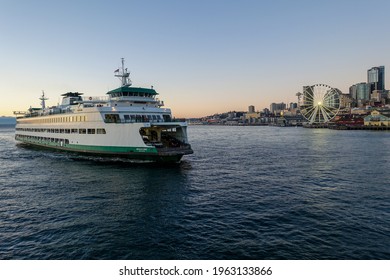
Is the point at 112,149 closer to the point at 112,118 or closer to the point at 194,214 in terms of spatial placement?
the point at 112,118

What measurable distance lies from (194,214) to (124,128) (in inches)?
837

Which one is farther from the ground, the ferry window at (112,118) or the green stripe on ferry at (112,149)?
the ferry window at (112,118)

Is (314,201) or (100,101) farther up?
(100,101)

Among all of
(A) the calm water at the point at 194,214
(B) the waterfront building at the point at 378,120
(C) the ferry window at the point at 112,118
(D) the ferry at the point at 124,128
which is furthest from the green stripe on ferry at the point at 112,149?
(B) the waterfront building at the point at 378,120

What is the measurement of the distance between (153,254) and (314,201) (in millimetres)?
14318

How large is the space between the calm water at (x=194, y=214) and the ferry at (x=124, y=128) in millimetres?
3862

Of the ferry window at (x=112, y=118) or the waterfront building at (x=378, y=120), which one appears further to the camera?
the waterfront building at (x=378, y=120)

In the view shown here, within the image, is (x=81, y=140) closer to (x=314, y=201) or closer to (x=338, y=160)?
(x=314, y=201)

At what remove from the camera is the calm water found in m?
13.4

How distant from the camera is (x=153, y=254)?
1296 centimetres

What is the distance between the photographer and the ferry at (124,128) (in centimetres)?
3528

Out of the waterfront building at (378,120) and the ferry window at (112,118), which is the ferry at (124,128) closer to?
the ferry window at (112,118)

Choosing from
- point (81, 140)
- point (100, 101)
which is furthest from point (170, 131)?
point (100, 101)
